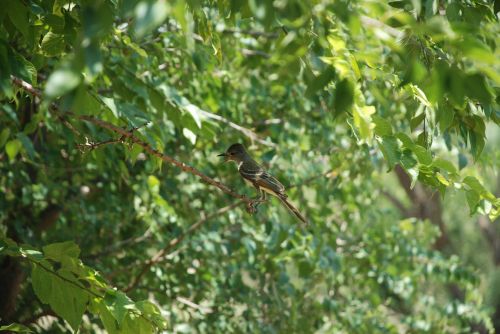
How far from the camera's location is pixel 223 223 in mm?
5672

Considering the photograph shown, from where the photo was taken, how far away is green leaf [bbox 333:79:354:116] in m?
1.64

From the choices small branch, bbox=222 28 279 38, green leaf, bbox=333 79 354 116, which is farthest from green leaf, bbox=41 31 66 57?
small branch, bbox=222 28 279 38

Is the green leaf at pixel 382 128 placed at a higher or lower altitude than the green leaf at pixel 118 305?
higher

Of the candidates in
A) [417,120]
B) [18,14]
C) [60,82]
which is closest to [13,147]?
[18,14]

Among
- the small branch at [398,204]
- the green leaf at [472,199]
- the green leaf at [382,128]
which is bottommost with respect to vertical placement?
the small branch at [398,204]

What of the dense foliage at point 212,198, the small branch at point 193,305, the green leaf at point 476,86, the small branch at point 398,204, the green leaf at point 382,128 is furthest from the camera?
the small branch at point 398,204

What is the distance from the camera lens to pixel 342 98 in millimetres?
1649

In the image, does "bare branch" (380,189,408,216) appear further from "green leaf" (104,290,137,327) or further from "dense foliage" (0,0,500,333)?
"green leaf" (104,290,137,327)

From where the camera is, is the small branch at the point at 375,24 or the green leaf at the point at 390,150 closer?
the small branch at the point at 375,24

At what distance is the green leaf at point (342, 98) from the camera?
1.64 metres

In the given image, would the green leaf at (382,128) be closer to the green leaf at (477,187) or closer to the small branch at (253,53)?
the green leaf at (477,187)

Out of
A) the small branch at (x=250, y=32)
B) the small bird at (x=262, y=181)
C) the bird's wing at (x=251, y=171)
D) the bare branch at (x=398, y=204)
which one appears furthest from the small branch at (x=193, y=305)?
the bare branch at (x=398, y=204)

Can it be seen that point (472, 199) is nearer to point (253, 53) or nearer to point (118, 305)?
point (118, 305)

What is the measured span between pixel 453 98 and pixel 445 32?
15 cm
